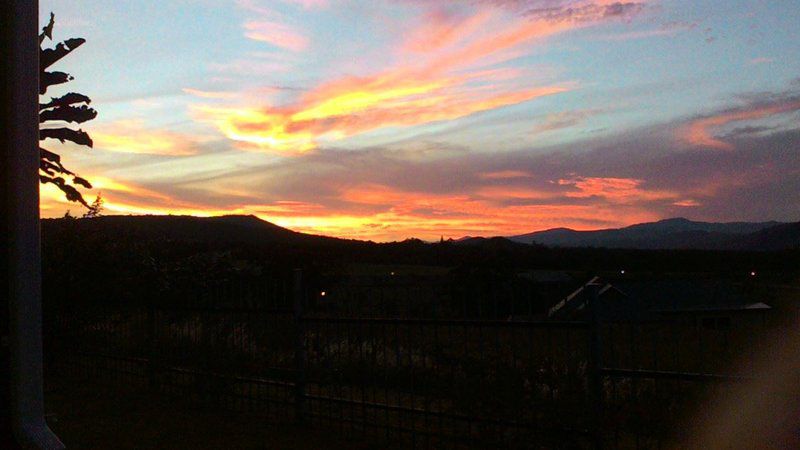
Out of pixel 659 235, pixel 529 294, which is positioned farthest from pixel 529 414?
pixel 659 235

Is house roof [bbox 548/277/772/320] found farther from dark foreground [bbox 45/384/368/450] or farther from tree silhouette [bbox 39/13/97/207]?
tree silhouette [bbox 39/13/97/207]

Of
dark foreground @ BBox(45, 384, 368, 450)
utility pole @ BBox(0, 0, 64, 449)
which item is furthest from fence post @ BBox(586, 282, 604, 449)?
utility pole @ BBox(0, 0, 64, 449)

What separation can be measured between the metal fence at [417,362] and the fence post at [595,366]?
12 mm

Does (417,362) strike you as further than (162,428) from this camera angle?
No

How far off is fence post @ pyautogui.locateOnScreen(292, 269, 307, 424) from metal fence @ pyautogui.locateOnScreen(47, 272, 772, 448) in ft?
0.06

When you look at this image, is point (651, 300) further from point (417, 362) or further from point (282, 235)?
point (282, 235)

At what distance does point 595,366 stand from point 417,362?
7.62 ft

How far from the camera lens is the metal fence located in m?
5.68

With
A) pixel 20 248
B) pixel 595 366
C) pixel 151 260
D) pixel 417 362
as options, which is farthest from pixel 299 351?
pixel 20 248

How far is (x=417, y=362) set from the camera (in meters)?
7.79

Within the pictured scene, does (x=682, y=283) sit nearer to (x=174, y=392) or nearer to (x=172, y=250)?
(x=174, y=392)

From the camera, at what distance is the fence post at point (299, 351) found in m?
9.17

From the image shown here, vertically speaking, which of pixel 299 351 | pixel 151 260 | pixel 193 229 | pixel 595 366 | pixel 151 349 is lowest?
pixel 151 349

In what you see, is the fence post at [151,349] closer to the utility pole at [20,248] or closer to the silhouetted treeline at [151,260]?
the silhouetted treeline at [151,260]
